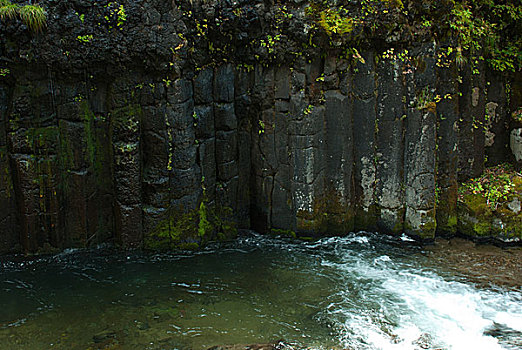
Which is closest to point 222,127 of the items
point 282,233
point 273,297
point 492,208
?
point 282,233

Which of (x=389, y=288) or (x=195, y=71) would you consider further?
(x=195, y=71)

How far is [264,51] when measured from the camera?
8.95 metres

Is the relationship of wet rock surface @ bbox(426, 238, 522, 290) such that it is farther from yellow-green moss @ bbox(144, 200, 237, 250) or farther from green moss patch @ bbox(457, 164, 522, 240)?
yellow-green moss @ bbox(144, 200, 237, 250)

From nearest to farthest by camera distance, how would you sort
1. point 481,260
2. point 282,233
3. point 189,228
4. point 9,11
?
point 9,11 → point 481,260 → point 189,228 → point 282,233

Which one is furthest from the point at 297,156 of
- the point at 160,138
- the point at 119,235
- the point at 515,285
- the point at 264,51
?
the point at 515,285

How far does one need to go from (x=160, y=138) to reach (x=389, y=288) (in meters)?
4.84

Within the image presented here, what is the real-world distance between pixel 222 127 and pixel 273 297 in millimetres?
3628

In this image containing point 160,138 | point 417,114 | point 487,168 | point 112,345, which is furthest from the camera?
point 487,168

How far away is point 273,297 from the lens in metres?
7.34

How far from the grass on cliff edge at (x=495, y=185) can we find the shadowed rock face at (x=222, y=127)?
9.9 inches

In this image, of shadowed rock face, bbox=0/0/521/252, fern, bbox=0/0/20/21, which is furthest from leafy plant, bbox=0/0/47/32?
shadowed rock face, bbox=0/0/521/252

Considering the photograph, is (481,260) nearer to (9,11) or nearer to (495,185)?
(495,185)

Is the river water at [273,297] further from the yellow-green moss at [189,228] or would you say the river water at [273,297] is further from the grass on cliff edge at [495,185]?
the grass on cliff edge at [495,185]

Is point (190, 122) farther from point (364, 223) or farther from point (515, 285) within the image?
point (515, 285)
